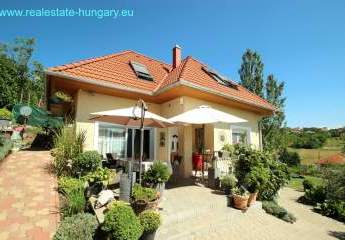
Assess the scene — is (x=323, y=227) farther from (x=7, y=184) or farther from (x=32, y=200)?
(x=7, y=184)

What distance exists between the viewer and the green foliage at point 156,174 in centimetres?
696

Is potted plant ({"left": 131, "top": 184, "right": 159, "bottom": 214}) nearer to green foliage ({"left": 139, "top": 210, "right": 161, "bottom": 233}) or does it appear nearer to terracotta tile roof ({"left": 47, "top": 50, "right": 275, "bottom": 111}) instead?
green foliage ({"left": 139, "top": 210, "right": 161, "bottom": 233})

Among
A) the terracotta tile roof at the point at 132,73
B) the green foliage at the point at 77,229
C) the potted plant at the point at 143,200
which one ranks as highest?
the terracotta tile roof at the point at 132,73

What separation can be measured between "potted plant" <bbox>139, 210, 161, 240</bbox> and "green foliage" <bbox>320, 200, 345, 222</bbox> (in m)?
10.3

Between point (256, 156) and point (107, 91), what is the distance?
277 inches

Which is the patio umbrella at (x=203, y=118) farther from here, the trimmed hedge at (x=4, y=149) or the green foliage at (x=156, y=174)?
the trimmed hedge at (x=4, y=149)

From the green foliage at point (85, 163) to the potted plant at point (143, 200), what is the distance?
8.23 ft

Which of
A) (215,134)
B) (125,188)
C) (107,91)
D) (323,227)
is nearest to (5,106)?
(107,91)

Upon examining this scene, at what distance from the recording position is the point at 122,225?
4480 millimetres

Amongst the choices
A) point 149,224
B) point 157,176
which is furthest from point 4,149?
point 149,224

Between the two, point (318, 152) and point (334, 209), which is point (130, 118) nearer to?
point (334, 209)

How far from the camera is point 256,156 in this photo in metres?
8.92

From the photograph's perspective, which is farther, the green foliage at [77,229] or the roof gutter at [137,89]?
the roof gutter at [137,89]

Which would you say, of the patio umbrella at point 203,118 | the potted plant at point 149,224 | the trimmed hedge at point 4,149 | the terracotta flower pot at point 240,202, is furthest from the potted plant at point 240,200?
the trimmed hedge at point 4,149
